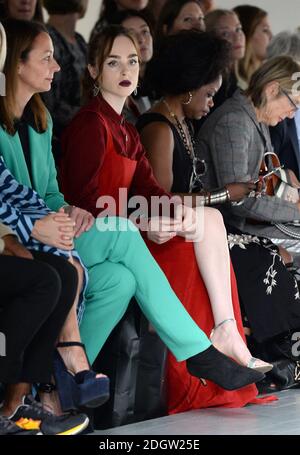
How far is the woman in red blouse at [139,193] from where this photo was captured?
4363 mm

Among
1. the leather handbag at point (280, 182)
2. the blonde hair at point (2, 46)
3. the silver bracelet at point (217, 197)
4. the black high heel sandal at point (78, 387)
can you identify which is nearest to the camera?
the black high heel sandal at point (78, 387)

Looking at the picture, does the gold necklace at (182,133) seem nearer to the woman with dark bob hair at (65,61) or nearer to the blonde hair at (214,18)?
the woman with dark bob hair at (65,61)

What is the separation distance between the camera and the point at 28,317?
11.7ft

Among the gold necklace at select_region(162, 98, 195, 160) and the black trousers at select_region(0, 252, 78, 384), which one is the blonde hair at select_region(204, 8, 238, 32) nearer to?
the gold necklace at select_region(162, 98, 195, 160)

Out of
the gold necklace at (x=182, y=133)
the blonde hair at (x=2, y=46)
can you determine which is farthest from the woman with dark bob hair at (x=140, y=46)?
the blonde hair at (x=2, y=46)

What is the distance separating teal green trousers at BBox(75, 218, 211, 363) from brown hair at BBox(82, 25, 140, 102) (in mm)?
747

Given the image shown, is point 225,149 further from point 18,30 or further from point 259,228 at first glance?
point 18,30

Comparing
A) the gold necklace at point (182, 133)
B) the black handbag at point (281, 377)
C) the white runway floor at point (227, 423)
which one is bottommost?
the black handbag at point (281, 377)

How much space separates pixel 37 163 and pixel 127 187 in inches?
18.7

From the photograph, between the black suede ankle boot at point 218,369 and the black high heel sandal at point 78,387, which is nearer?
the black high heel sandal at point 78,387

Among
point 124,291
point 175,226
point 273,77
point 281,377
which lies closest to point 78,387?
point 124,291

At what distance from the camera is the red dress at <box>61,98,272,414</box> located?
4.36m

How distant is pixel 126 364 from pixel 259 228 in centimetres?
119

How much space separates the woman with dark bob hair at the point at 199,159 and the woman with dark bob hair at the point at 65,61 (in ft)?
1.38
